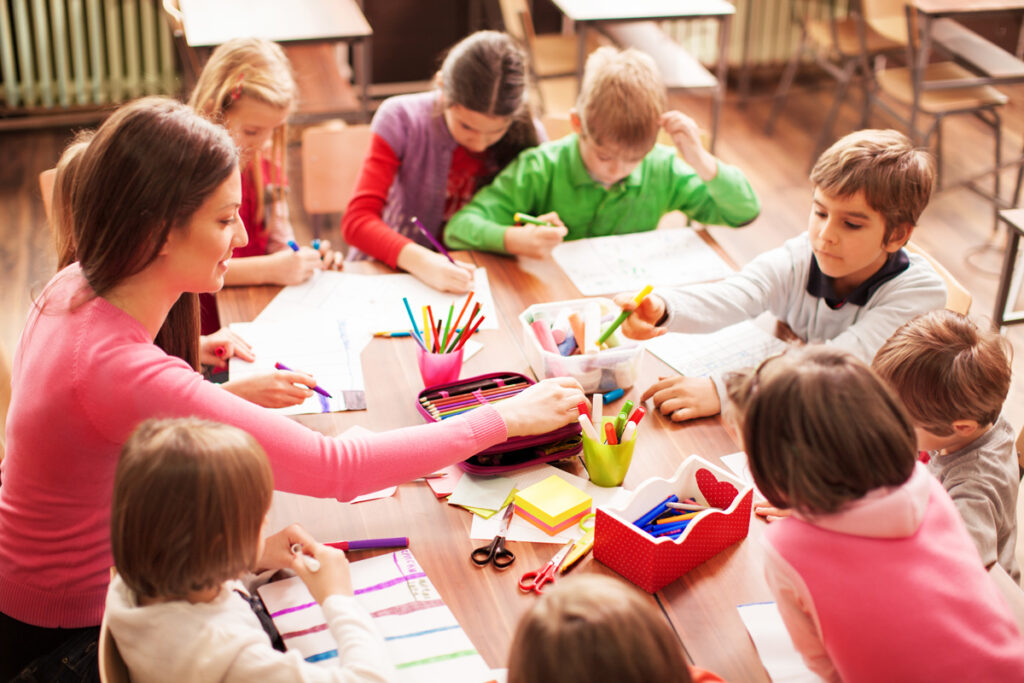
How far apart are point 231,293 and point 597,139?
84 cm

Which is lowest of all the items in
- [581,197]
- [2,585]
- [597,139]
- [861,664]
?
[2,585]

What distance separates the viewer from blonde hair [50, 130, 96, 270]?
4.60 ft

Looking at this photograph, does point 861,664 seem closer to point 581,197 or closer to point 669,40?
point 581,197

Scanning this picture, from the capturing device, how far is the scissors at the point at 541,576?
1277mm

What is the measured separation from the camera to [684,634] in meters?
1.21

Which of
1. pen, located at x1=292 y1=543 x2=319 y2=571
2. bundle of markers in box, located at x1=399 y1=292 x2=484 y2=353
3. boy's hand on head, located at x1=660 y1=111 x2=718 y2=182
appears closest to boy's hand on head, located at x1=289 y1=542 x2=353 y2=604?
pen, located at x1=292 y1=543 x2=319 y2=571

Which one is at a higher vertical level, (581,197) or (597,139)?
(597,139)

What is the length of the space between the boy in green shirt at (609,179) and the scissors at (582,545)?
32.6 inches

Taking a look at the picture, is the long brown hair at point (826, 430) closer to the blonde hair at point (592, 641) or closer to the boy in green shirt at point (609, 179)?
the blonde hair at point (592, 641)

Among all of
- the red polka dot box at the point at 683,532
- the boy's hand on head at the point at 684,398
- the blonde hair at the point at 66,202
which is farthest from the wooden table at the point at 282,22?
the red polka dot box at the point at 683,532

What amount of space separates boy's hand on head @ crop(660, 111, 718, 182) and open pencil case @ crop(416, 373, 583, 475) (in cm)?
86

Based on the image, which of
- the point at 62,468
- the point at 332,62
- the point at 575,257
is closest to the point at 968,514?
the point at 575,257

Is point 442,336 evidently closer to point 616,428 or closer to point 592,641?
point 616,428

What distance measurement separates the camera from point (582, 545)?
1.34 m
